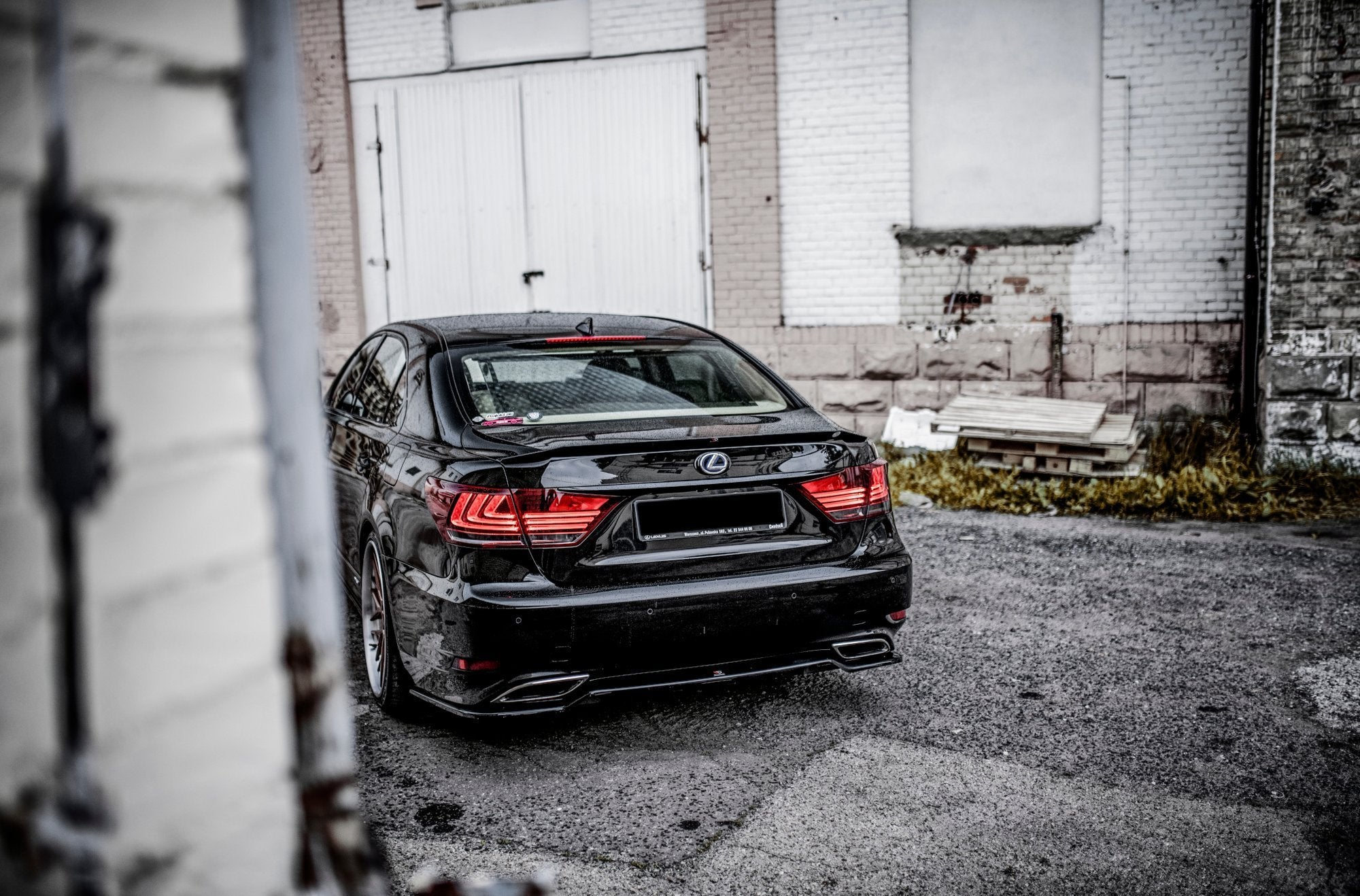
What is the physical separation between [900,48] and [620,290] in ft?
10.5

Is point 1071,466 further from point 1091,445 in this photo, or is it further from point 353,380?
point 353,380

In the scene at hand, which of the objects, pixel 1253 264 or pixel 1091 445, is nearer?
pixel 1091 445

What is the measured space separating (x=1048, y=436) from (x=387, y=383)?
17.6 ft

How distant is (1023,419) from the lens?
9.12 m

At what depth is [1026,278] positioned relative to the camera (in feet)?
32.4

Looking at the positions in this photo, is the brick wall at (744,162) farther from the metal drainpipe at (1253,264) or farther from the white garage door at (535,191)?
the metal drainpipe at (1253,264)

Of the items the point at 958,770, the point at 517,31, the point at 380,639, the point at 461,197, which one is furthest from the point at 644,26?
the point at 958,770

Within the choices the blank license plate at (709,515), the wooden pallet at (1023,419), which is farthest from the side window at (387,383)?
the wooden pallet at (1023,419)

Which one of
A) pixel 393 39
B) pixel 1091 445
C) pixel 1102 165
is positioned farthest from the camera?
pixel 393 39

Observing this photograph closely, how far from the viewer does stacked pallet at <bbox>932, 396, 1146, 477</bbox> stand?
8.75 m

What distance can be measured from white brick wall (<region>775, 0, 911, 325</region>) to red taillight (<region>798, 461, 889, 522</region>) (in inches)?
242

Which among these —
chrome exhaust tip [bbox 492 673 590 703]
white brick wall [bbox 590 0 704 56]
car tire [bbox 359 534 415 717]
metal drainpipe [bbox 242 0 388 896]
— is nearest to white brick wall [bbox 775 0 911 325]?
white brick wall [bbox 590 0 704 56]

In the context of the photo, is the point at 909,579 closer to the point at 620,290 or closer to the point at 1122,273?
the point at 1122,273

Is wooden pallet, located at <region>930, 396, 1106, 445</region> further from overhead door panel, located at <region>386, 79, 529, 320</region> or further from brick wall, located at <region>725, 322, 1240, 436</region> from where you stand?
overhead door panel, located at <region>386, 79, 529, 320</region>
